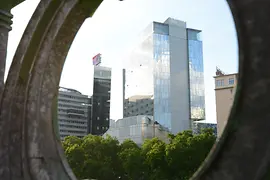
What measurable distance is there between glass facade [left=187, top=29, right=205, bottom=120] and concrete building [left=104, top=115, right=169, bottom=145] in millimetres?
18624

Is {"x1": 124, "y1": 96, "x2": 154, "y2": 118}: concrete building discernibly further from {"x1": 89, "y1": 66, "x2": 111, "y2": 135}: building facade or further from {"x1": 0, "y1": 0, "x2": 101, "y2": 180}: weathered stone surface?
{"x1": 0, "y1": 0, "x2": 101, "y2": 180}: weathered stone surface

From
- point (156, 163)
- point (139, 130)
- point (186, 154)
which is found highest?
point (139, 130)

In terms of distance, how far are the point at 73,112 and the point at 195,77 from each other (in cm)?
2564

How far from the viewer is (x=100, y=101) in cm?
7262

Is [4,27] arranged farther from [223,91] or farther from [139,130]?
[223,91]

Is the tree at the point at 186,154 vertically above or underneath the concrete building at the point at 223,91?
underneath

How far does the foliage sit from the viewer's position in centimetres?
1989

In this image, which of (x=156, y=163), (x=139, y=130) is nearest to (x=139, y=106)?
(x=139, y=130)

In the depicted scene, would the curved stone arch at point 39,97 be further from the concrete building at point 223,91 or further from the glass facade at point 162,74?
the glass facade at point 162,74

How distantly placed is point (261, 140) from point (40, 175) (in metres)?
2.24

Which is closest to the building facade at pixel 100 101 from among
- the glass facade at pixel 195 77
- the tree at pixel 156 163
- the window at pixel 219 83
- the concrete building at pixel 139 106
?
the concrete building at pixel 139 106

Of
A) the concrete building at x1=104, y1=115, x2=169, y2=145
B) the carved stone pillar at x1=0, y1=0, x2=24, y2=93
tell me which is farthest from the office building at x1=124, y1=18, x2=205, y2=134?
the carved stone pillar at x1=0, y1=0, x2=24, y2=93

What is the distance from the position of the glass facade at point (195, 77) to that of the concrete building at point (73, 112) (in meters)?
23.1

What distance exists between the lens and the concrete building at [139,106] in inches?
2292
